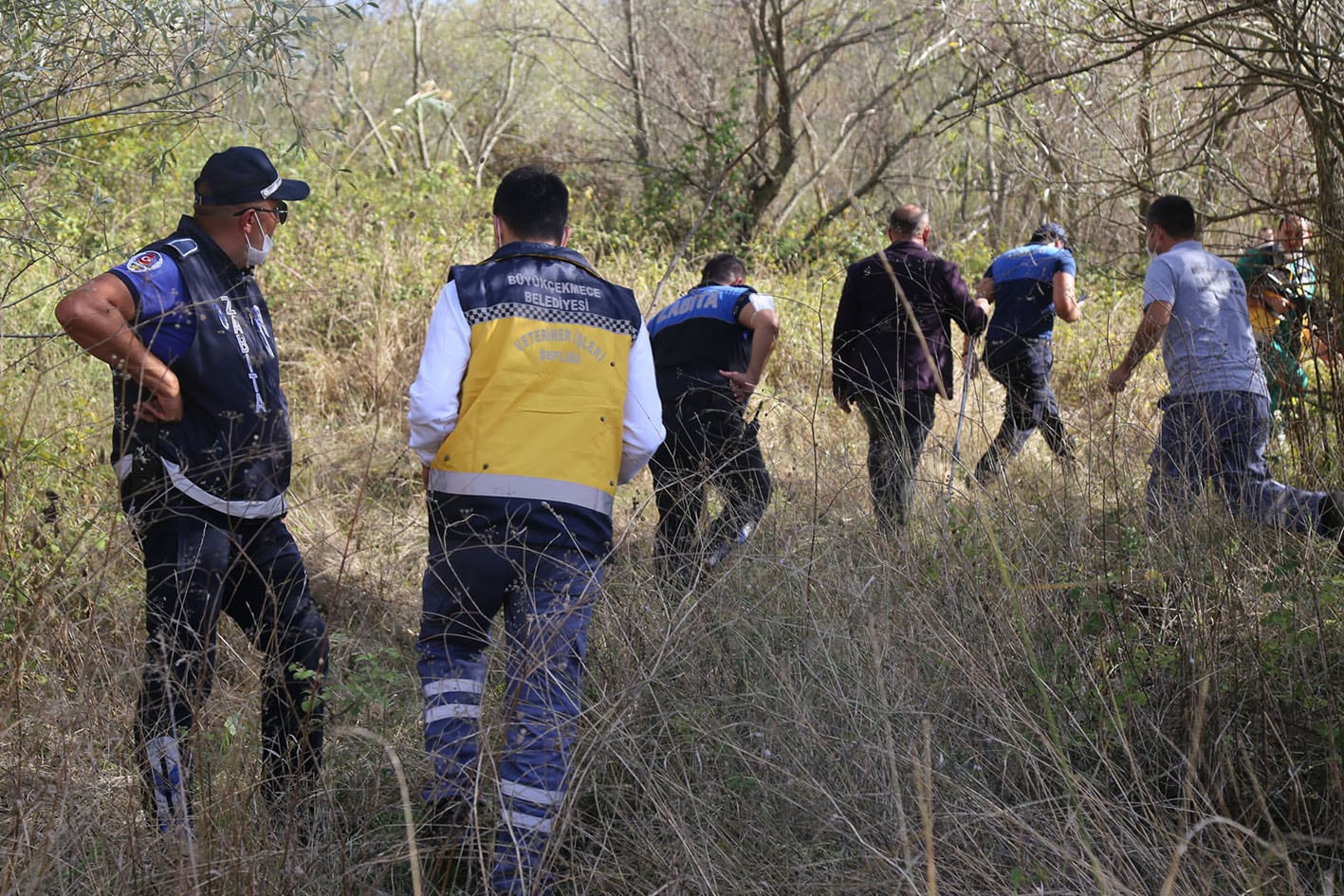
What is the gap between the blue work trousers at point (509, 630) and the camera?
2.96 m

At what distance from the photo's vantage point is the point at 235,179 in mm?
3502

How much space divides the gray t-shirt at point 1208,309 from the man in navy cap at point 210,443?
143 inches

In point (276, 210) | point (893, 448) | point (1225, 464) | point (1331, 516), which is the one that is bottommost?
point (1331, 516)

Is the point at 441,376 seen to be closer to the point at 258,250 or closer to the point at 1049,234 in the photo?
the point at 258,250

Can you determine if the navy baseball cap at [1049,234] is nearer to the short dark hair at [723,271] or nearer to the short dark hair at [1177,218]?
the short dark hair at [1177,218]

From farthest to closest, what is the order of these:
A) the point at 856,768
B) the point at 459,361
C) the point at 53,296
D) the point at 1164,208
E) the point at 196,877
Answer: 1. the point at 53,296
2. the point at 1164,208
3. the point at 459,361
4. the point at 856,768
5. the point at 196,877

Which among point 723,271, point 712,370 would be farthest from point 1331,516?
point 723,271

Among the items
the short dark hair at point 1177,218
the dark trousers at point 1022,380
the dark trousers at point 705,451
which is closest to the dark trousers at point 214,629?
the dark trousers at point 705,451

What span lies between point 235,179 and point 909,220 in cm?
368

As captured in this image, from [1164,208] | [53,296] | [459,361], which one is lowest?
[459,361]

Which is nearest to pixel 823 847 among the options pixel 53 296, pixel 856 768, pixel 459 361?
pixel 856 768

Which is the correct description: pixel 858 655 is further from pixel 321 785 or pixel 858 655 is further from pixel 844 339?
pixel 844 339

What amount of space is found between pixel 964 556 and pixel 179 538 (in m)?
2.19

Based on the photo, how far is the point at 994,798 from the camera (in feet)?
9.25
